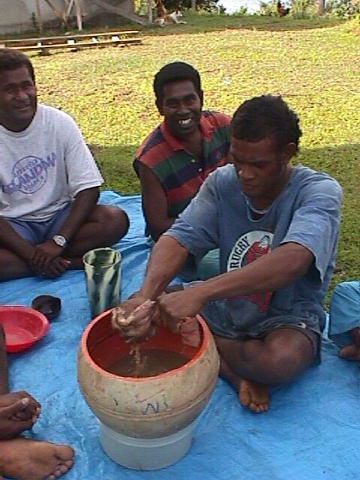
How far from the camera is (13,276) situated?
2719 millimetres

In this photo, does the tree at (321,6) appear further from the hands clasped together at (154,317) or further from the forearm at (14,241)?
the hands clasped together at (154,317)

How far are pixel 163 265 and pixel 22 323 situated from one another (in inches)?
30.0

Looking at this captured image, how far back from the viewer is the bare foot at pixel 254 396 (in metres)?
1.91

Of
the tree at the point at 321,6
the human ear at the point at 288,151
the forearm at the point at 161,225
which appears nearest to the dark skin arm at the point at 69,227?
the forearm at the point at 161,225

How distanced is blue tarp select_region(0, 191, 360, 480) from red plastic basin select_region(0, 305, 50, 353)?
50 mm


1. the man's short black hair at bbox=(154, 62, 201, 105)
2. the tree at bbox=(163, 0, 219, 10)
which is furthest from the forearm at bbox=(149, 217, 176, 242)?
the tree at bbox=(163, 0, 219, 10)

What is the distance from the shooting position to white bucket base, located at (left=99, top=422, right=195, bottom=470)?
1.65m

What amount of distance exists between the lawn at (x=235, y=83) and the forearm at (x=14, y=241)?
126cm

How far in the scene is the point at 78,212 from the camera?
9.00 ft

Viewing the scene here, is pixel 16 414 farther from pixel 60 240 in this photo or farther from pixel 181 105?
pixel 181 105

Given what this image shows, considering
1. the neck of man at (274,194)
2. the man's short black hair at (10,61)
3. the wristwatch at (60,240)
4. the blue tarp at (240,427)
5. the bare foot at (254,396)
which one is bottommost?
the blue tarp at (240,427)

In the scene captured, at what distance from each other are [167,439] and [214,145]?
137 cm

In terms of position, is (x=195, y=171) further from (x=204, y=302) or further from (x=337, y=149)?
(x=337, y=149)

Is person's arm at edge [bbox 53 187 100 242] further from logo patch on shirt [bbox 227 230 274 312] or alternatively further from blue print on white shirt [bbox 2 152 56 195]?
logo patch on shirt [bbox 227 230 274 312]
